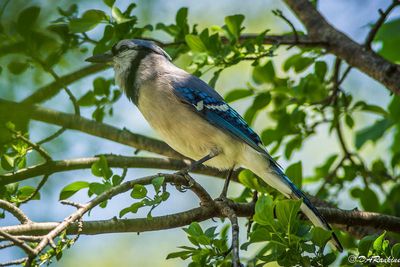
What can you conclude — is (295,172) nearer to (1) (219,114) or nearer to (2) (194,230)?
(1) (219,114)

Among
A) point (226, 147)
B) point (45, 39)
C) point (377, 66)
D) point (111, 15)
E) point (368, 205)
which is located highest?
point (111, 15)

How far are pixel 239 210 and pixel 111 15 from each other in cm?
128

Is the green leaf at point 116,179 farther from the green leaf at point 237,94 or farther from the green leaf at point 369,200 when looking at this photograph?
the green leaf at point 369,200

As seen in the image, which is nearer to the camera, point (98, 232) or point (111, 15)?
point (98, 232)

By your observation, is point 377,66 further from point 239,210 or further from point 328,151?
point 328,151

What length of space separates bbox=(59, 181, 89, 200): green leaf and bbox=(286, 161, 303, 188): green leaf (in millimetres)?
1082

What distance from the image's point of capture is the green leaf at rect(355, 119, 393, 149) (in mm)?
3708

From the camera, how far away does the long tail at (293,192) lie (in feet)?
9.66

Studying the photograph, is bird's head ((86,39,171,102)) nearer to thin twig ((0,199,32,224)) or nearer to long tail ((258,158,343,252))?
long tail ((258,158,343,252))

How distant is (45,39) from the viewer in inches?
62.2

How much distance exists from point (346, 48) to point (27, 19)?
246 centimetres

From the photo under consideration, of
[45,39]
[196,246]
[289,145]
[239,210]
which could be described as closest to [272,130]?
[289,145]

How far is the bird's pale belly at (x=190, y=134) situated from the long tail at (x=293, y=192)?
0.25m

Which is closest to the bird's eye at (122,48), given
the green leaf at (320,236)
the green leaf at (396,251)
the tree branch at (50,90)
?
the tree branch at (50,90)
